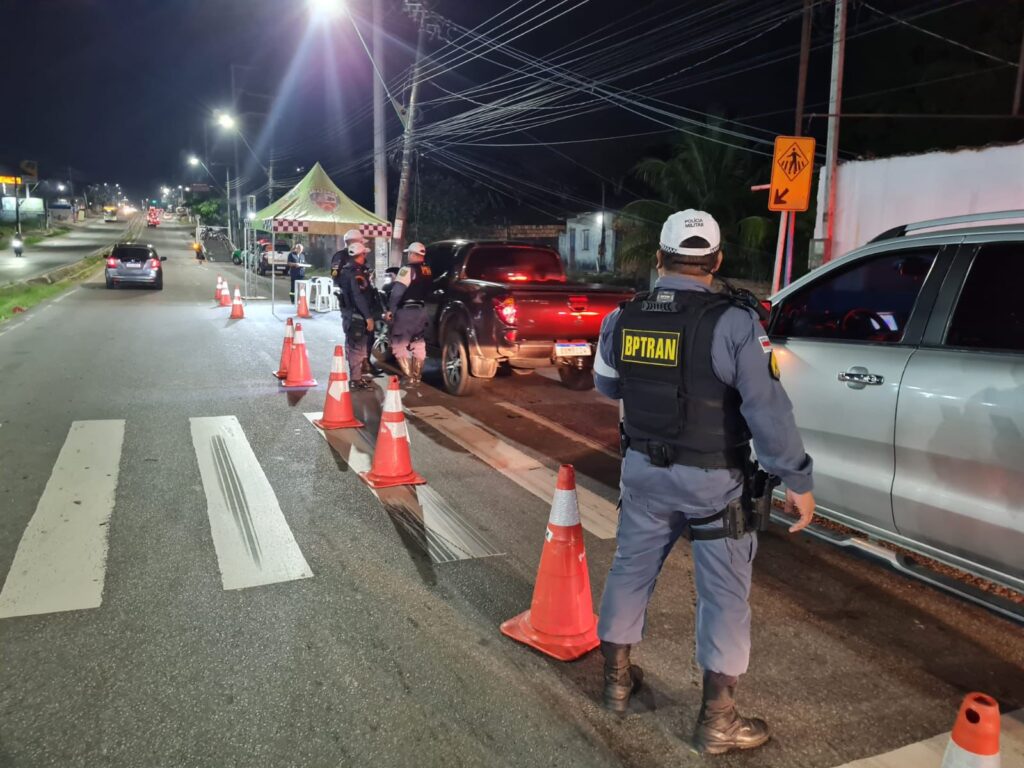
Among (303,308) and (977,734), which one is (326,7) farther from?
(977,734)

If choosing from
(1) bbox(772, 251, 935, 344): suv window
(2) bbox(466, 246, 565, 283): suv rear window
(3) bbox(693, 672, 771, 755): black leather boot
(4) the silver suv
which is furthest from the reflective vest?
(3) bbox(693, 672, 771, 755): black leather boot

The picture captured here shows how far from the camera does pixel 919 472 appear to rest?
360 cm

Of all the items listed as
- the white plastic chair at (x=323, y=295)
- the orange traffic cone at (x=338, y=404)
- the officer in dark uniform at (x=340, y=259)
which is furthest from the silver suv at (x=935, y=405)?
the white plastic chair at (x=323, y=295)

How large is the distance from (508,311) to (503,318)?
94mm

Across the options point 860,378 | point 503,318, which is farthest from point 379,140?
point 860,378

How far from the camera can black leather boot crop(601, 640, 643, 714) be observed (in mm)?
3027

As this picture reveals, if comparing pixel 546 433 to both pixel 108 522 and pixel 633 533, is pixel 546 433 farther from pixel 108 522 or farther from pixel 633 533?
pixel 633 533

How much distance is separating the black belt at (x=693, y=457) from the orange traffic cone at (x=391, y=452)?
3.31 meters

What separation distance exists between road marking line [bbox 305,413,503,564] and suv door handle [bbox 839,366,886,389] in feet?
7.08

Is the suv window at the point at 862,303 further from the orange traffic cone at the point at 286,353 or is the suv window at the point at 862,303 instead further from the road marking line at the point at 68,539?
the orange traffic cone at the point at 286,353

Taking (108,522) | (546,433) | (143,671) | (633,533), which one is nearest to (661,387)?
(633,533)

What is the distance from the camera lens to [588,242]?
39250mm

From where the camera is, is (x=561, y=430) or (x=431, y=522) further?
(x=561, y=430)

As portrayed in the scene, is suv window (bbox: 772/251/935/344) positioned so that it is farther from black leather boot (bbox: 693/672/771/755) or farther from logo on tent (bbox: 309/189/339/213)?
logo on tent (bbox: 309/189/339/213)
